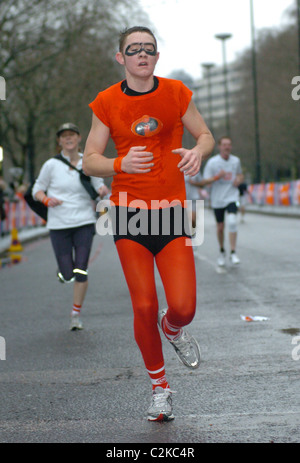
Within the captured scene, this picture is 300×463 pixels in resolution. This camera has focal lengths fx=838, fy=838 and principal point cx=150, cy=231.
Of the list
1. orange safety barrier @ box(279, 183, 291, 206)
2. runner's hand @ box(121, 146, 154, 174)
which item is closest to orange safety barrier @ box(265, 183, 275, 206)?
orange safety barrier @ box(279, 183, 291, 206)

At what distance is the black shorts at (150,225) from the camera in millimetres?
4539

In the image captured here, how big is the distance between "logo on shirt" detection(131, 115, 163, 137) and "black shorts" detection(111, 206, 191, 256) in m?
→ 0.42

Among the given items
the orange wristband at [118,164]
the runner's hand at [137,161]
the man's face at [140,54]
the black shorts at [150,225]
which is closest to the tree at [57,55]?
the man's face at [140,54]

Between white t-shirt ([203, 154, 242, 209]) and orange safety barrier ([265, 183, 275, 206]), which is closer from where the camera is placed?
white t-shirt ([203, 154, 242, 209])

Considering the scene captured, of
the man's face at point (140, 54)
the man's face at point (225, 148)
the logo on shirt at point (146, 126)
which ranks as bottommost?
the logo on shirt at point (146, 126)

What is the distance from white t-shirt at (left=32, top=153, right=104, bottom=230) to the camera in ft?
26.2

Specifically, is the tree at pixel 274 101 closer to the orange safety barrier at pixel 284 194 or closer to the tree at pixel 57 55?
the tree at pixel 57 55

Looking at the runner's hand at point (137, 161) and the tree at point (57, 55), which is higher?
the tree at point (57, 55)

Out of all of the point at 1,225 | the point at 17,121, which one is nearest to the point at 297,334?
the point at 1,225

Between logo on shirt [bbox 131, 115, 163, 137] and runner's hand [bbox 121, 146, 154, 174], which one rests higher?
logo on shirt [bbox 131, 115, 163, 137]

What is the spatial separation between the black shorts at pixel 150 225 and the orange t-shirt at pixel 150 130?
58 millimetres

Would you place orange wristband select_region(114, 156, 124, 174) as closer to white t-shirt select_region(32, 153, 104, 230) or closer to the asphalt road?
the asphalt road

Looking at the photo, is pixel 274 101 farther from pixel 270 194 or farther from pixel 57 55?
pixel 57 55
